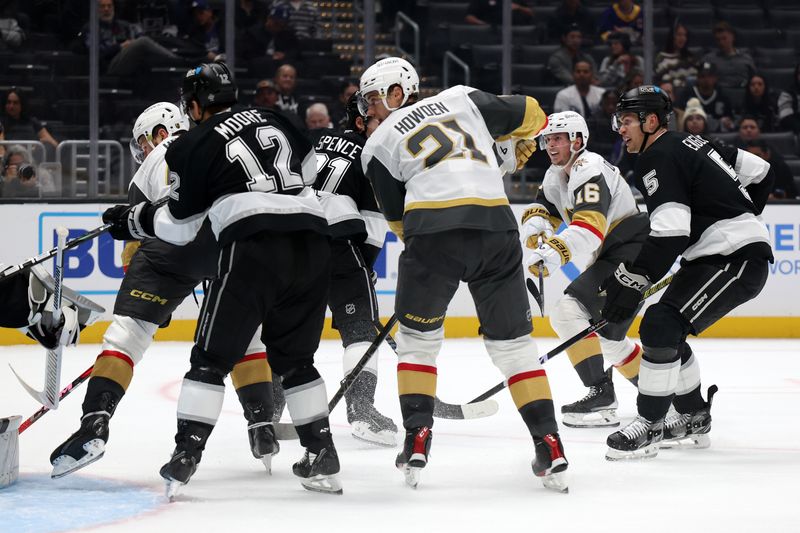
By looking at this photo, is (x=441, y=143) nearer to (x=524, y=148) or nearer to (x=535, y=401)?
(x=524, y=148)

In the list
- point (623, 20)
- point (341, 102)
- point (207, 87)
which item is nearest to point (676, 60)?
point (623, 20)

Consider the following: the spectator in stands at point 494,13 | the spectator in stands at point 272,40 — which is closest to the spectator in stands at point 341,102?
the spectator in stands at point 272,40

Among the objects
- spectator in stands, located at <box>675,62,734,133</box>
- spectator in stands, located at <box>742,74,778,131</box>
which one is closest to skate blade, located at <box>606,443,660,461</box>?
spectator in stands, located at <box>675,62,734,133</box>

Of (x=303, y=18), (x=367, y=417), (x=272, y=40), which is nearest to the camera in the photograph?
(x=367, y=417)

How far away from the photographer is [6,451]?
3500 millimetres

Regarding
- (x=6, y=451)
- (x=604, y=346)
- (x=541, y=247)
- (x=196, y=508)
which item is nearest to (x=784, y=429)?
(x=604, y=346)

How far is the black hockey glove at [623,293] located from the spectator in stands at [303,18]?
490cm

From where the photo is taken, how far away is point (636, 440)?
3.94 m

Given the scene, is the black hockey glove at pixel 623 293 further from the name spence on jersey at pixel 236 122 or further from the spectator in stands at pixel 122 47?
the spectator in stands at pixel 122 47

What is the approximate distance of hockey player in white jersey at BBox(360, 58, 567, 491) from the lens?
11.5 ft

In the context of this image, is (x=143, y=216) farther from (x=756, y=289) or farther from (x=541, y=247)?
(x=756, y=289)

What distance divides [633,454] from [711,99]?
16.8ft

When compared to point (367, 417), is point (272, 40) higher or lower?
higher

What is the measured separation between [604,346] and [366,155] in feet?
4.90
